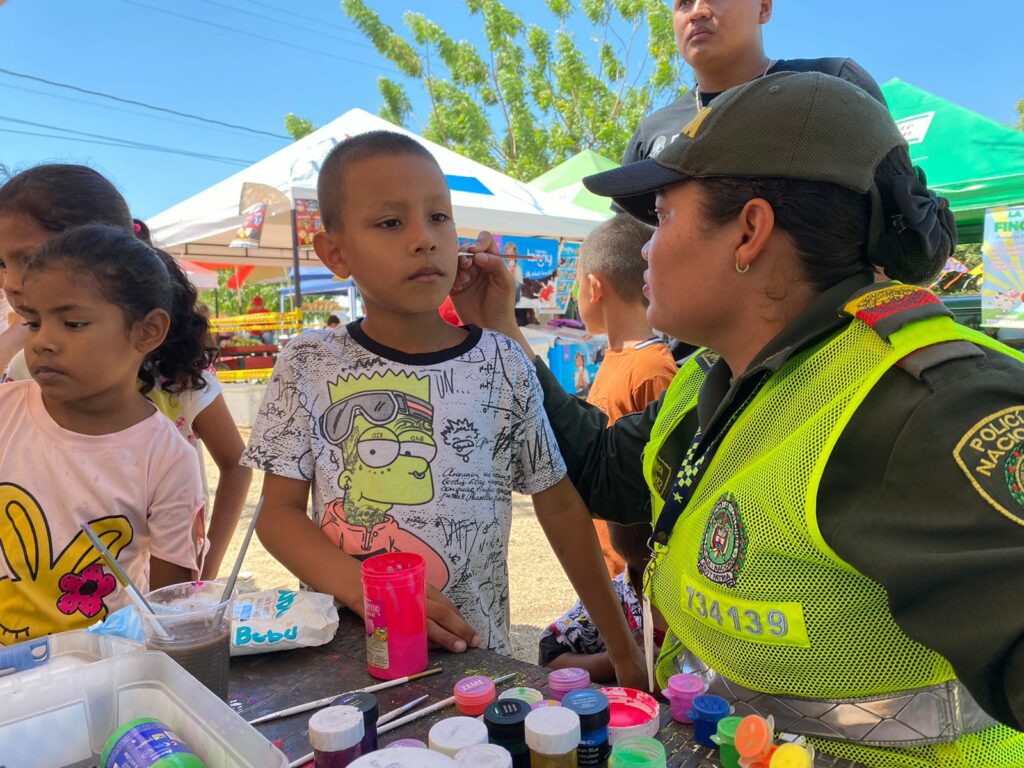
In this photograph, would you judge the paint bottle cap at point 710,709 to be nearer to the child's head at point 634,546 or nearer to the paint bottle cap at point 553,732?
the paint bottle cap at point 553,732

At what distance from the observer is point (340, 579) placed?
138 cm

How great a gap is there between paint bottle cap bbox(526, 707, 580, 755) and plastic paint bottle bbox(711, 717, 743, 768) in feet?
0.60

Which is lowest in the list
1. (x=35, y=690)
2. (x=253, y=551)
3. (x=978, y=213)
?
(x=253, y=551)

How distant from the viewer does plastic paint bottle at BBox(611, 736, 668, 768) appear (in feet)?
2.47

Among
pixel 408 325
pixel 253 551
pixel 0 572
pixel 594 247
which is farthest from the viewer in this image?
pixel 253 551

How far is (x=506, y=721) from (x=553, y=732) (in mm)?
78

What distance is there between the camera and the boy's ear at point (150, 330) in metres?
1.70

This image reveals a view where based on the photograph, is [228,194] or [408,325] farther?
[228,194]

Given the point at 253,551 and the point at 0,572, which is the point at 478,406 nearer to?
the point at 0,572

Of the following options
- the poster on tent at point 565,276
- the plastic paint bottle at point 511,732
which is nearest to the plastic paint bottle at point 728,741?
the plastic paint bottle at point 511,732

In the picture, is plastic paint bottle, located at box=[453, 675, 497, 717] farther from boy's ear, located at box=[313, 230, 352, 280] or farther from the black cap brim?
boy's ear, located at box=[313, 230, 352, 280]

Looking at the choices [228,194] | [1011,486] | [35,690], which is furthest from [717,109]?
[228,194]

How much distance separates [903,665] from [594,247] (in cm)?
227

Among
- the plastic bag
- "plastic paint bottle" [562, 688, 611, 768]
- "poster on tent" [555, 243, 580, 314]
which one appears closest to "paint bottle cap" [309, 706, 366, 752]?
"plastic paint bottle" [562, 688, 611, 768]
